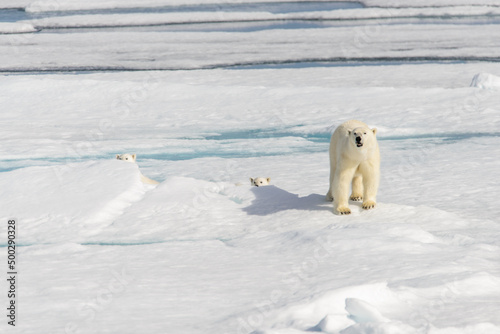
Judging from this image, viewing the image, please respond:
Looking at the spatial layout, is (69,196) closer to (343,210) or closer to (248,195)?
(248,195)

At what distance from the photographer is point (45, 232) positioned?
4.15 meters

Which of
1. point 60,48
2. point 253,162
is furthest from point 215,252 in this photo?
point 60,48

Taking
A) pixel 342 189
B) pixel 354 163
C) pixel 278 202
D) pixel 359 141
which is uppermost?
pixel 359 141

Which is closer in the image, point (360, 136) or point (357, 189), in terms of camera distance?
point (360, 136)

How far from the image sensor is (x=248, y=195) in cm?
468

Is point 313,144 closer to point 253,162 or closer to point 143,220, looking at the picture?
point 253,162

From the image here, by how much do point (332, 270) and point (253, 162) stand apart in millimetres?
3261

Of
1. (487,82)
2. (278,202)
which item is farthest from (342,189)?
(487,82)

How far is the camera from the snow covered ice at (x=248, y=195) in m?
2.71

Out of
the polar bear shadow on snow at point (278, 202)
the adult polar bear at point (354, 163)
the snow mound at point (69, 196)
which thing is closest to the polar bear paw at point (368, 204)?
the adult polar bear at point (354, 163)

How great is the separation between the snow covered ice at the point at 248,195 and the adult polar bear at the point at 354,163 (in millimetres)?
115

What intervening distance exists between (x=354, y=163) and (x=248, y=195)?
889mm

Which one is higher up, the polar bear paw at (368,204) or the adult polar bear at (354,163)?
the adult polar bear at (354,163)

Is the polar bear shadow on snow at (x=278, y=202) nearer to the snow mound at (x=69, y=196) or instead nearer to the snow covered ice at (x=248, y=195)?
the snow covered ice at (x=248, y=195)
